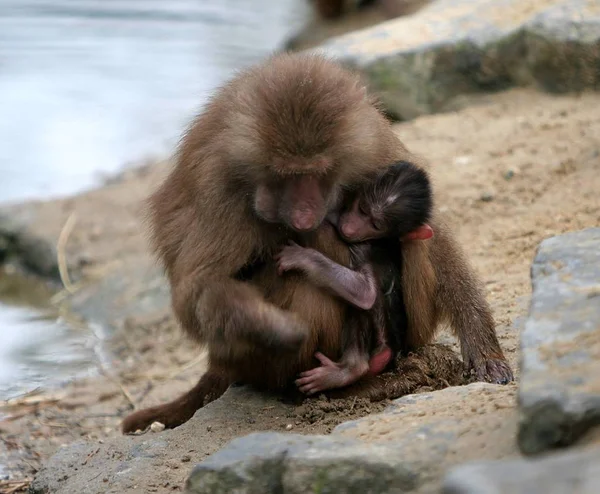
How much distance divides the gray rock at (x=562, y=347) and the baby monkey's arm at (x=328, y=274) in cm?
103

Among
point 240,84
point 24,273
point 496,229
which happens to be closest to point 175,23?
point 24,273

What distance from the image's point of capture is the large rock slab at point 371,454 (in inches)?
107

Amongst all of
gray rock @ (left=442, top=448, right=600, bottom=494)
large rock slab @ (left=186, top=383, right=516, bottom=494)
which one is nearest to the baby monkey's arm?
large rock slab @ (left=186, top=383, right=516, bottom=494)

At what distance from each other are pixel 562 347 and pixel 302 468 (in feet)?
2.59

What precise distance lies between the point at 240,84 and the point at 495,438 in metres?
1.91

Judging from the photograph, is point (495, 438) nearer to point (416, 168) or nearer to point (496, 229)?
point (416, 168)

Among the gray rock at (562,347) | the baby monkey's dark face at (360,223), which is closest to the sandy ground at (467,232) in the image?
the baby monkey's dark face at (360,223)

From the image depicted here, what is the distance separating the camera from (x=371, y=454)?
280 cm

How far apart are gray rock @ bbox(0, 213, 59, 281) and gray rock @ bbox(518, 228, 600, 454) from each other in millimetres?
5735

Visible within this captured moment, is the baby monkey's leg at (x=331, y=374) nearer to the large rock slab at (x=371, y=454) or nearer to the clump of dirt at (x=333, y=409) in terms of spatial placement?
the clump of dirt at (x=333, y=409)

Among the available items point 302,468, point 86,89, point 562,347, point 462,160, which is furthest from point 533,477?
point 86,89

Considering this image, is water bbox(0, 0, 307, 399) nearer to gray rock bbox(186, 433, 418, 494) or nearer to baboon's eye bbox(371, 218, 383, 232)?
baboon's eye bbox(371, 218, 383, 232)

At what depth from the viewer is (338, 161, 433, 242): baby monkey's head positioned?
13.5 ft

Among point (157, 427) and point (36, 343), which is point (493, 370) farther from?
point (36, 343)
